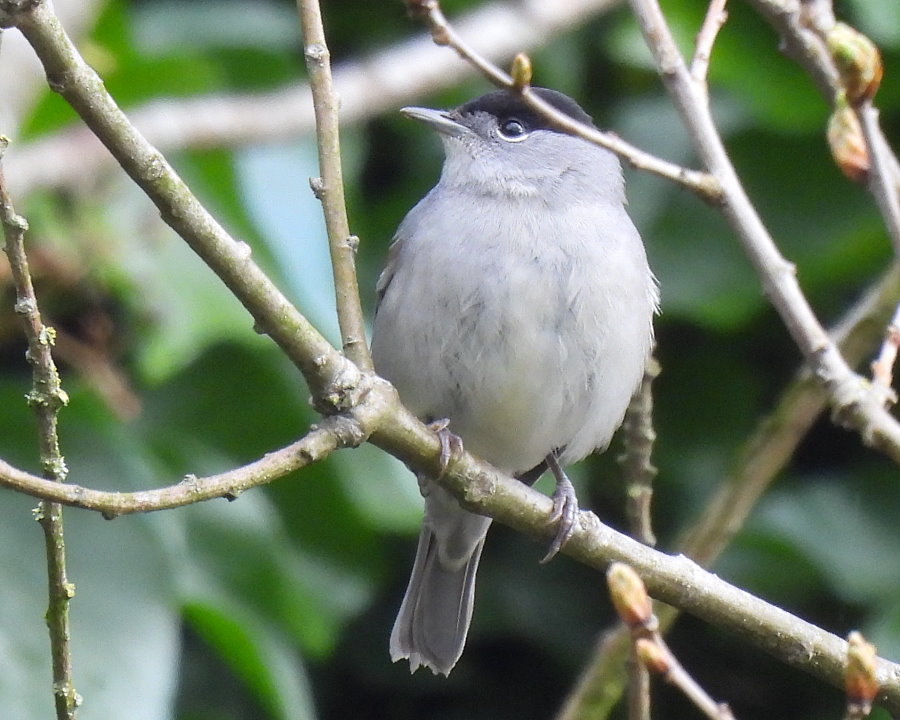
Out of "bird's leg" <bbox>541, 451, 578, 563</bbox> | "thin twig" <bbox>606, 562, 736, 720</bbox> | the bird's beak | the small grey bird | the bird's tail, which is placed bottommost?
"thin twig" <bbox>606, 562, 736, 720</bbox>

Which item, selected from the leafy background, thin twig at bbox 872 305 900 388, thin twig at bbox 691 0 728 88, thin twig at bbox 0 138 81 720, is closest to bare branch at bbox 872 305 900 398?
thin twig at bbox 872 305 900 388

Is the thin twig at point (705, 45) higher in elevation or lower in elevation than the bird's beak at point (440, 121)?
lower

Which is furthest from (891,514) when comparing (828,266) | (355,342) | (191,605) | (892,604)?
(355,342)

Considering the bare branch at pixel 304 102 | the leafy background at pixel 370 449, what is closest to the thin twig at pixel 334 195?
the leafy background at pixel 370 449

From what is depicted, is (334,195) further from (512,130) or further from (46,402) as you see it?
(512,130)

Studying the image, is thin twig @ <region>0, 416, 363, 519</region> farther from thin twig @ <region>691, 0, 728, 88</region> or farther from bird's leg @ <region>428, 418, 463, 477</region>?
thin twig @ <region>691, 0, 728, 88</region>

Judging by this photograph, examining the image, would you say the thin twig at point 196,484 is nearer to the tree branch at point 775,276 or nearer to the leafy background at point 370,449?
the tree branch at point 775,276
